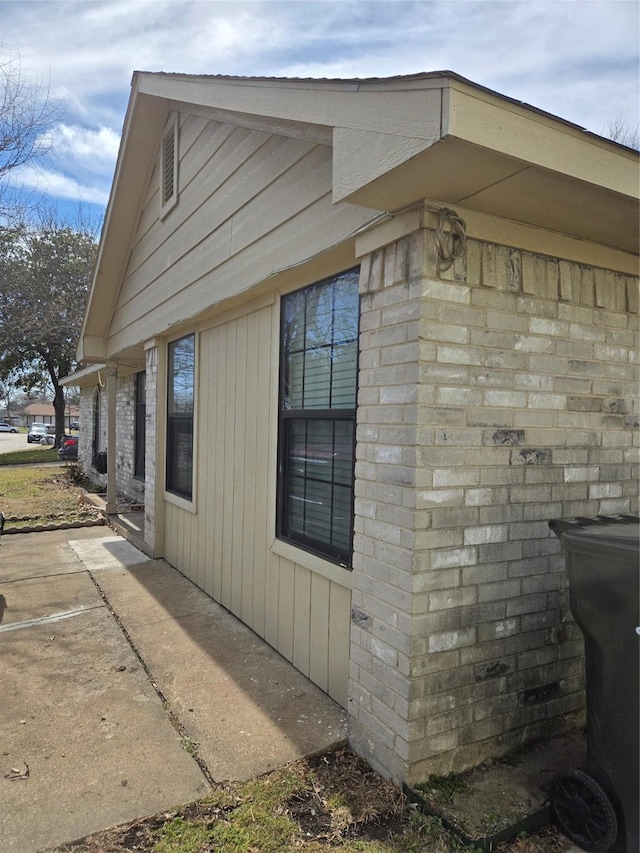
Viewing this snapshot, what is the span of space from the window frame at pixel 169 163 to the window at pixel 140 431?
4090 mm

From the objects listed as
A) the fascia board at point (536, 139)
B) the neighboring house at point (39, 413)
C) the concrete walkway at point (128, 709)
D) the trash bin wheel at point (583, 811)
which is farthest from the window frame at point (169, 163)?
the neighboring house at point (39, 413)

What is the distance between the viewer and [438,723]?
232 cm

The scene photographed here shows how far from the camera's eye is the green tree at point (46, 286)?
55.1 ft

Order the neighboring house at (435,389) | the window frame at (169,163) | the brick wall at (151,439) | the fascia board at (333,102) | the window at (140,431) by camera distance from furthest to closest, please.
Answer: the window at (140,431) < the brick wall at (151,439) < the window frame at (169,163) < the neighboring house at (435,389) < the fascia board at (333,102)

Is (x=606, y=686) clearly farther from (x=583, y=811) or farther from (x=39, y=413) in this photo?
(x=39, y=413)

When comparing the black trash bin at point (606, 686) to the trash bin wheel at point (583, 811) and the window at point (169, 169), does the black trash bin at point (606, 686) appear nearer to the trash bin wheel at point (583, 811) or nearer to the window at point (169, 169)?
the trash bin wheel at point (583, 811)

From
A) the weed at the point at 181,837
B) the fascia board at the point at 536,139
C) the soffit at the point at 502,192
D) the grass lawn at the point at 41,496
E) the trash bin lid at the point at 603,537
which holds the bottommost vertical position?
the weed at the point at 181,837

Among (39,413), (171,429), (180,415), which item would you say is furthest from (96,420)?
(39,413)

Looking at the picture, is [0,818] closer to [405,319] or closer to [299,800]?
[299,800]

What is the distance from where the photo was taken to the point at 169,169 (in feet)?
19.0

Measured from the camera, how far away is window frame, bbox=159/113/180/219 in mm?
5445

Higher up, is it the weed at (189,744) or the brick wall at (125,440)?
the brick wall at (125,440)

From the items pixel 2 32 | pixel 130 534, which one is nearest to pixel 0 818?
pixel 130 534

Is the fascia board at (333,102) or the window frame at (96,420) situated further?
the window frame at (96,420)
